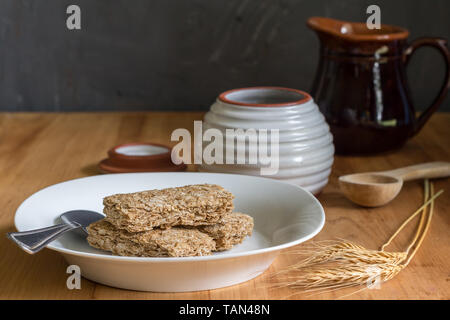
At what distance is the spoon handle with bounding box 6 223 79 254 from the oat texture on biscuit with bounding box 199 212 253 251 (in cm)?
17

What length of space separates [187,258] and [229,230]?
0.12m

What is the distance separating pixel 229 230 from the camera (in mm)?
746

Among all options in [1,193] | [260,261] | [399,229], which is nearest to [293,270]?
Result: [260,261]

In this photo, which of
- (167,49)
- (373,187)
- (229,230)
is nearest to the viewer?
A: (229,230)

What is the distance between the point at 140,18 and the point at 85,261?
1022mm

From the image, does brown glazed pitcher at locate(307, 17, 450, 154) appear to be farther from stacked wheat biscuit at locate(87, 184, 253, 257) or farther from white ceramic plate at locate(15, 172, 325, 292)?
stacked wheat biscuit at locate(87, 184, 253, 257)

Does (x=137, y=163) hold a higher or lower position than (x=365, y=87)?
lower

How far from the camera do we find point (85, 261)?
0.68m

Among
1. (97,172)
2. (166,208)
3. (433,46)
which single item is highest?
(433,46)

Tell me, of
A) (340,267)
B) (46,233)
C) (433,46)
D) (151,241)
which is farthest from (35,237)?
(433,46)

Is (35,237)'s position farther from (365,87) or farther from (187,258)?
(365,87)

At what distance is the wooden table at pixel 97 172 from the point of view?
0.71 m

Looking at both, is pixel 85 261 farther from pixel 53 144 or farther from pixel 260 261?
pixel 53 144

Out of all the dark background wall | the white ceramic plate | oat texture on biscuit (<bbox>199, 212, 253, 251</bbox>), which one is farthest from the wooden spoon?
the dark background wall
